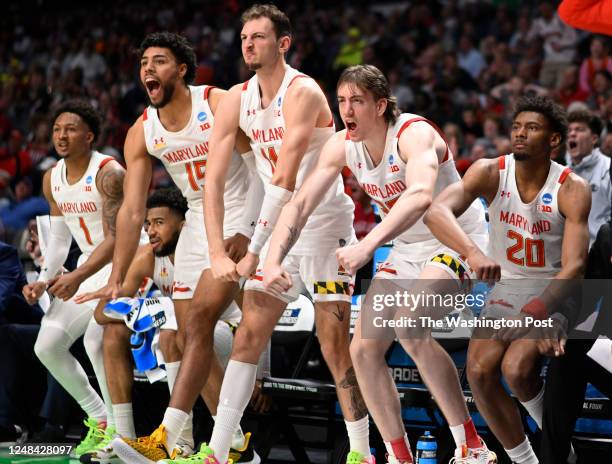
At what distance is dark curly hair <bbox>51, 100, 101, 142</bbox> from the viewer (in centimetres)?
691

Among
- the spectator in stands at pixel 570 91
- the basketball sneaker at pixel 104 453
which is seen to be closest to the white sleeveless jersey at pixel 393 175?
the basketball sneaker at pixel 104 453

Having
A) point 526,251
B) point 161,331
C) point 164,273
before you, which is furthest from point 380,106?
point 164,273

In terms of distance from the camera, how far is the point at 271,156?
5.42 m

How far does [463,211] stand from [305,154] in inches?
35.8

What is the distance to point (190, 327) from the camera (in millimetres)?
5344

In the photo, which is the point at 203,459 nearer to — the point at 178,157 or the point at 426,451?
the point at 426,451

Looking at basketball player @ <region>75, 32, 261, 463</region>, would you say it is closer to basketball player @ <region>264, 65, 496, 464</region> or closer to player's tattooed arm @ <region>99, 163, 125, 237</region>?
player's tattooed arm @ <region>99, 163, 125, 237</region>

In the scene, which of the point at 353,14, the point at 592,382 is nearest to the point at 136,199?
the point at 592,382

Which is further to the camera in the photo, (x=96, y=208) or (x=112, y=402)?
(x=96, y=208)

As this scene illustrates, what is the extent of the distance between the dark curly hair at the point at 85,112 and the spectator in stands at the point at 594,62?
5482 millimetres

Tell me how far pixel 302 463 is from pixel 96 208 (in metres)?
2.12

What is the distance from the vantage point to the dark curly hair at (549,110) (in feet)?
17.3

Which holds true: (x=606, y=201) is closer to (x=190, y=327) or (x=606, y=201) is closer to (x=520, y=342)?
(x=520, y=342)

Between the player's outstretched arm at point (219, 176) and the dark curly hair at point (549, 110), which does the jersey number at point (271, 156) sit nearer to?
the player's outstretched arm at point (219, 176)
